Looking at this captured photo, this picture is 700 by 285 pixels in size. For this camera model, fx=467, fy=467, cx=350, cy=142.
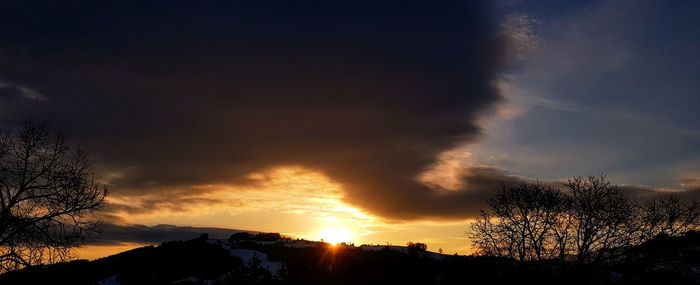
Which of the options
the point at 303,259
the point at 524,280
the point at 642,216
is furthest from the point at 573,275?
the point at 303,259

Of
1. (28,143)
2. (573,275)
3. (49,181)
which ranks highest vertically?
(28,143)

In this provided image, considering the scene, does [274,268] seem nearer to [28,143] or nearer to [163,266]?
[163,266]

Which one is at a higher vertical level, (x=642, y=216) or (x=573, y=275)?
(x=642, y=216)

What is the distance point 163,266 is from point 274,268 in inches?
442

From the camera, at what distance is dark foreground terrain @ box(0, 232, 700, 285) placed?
114 ft

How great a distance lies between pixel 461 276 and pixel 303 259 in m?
16.4

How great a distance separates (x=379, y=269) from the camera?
1522 inches

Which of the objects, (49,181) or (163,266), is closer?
(49,181)

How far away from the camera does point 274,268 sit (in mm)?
40594

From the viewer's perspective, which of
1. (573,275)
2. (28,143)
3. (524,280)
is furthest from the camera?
(573,275)

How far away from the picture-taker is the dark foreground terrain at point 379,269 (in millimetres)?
34750

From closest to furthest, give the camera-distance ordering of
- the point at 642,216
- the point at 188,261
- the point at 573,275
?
the point at 573,275
the point at 642,216
the point at 188,261

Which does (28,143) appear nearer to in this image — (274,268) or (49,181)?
(49,181)

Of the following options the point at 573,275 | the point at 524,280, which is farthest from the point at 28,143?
the point at 573,275
